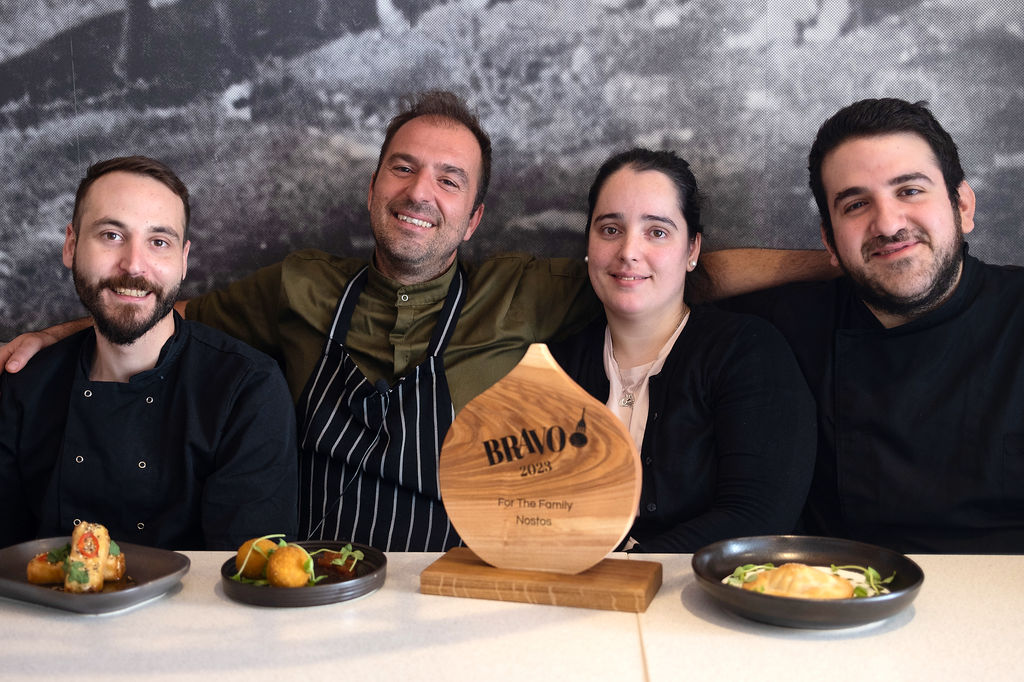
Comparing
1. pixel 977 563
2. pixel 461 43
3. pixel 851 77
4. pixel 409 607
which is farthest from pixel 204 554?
pixel 851 77

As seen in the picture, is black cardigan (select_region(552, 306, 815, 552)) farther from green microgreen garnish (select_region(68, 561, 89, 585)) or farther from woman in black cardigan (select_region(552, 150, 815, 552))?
green microgreen garnish (select_region(68, 561, 89, 585))

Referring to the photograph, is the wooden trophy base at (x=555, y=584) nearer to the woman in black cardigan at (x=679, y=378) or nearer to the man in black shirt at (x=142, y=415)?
the woman in black cardigan at (x=679, y=378)

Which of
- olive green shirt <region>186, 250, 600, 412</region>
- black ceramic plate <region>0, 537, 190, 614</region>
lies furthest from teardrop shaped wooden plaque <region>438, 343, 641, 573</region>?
olive green shirt <region>186, 250, 600, 412</region>

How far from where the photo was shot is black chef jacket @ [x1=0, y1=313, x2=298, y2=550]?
6.91 ft

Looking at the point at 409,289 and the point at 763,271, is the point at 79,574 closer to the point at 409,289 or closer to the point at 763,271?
the point at 409,289

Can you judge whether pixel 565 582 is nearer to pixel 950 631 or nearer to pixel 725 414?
pixel 950 631

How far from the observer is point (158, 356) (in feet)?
7.29

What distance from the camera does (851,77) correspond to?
277cm

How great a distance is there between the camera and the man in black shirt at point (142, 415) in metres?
2.12

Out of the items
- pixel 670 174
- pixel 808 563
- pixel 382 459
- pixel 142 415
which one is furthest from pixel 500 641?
pixel 670 174

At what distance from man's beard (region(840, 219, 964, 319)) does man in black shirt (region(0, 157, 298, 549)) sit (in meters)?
1.50

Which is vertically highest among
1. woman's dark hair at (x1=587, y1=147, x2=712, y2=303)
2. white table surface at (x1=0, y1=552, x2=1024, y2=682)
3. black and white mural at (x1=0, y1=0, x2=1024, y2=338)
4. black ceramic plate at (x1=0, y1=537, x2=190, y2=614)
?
black and white mural at (x1=0, y1=0, x2=1024, y2=338)

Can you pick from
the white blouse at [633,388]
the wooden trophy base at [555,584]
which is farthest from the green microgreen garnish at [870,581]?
the white blouse at [633,388]

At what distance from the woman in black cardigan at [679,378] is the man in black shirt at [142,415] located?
0.85 metres
